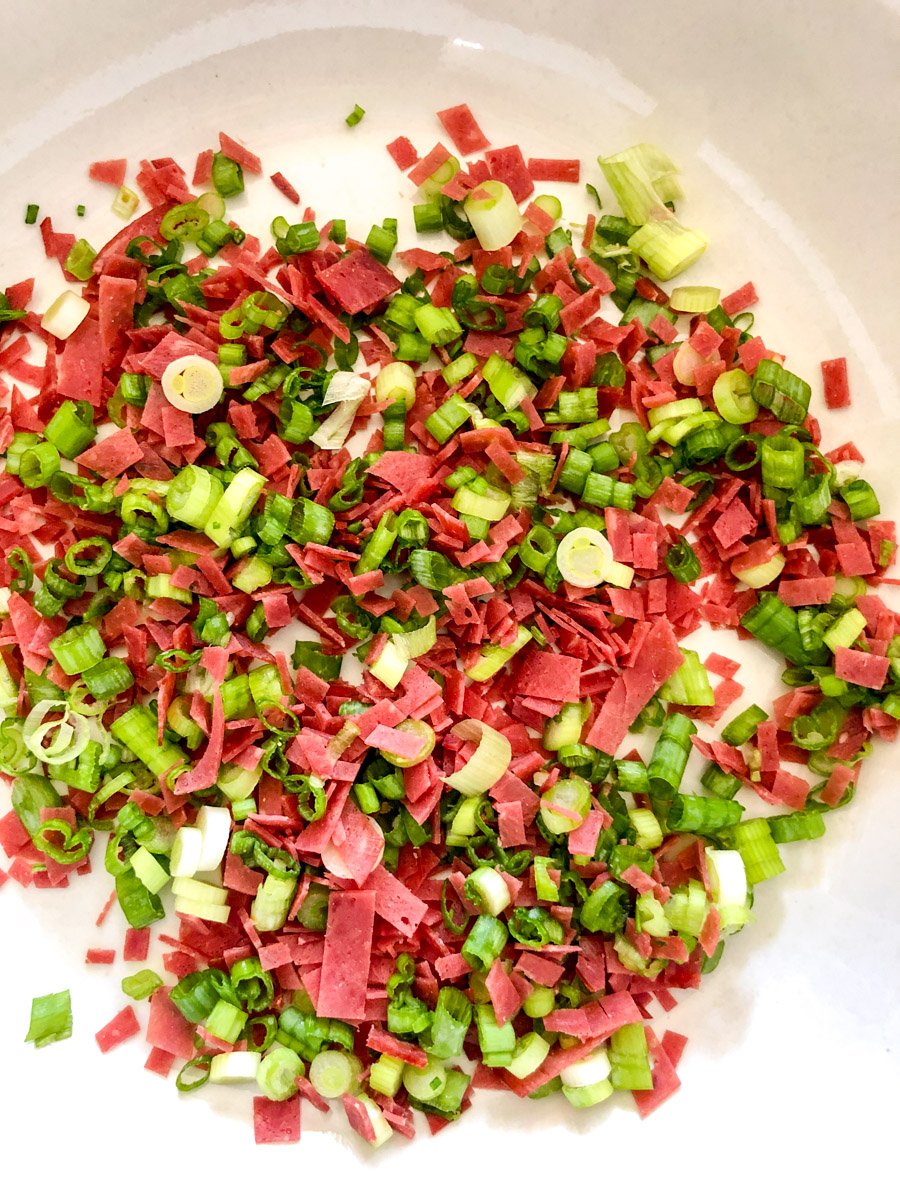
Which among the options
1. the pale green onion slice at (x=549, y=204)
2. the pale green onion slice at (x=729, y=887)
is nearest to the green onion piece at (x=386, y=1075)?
the pale green onion slice at (x=729, y=887)

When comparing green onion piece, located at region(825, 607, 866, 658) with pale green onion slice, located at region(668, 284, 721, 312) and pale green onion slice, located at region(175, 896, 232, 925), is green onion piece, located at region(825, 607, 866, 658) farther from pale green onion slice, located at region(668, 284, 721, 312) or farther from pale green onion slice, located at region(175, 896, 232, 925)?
pale green onion slice, located at region(175, 896, 232, 925)

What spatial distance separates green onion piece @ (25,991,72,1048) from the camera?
4.71 feet

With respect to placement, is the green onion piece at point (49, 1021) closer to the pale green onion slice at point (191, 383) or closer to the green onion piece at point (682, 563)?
the pale green onion slice at point (191, 383)

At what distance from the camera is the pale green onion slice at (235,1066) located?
4.54 ft

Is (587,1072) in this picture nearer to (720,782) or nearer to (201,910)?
(720,782)

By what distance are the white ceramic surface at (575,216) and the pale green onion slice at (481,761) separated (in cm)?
49

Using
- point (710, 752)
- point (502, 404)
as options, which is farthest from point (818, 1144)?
Result: point (502, 404)

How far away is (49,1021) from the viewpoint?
1.44 m

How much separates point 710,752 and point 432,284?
907 mm

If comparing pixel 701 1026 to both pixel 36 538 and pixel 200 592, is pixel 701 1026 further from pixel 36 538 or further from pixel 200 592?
pixel 36 538

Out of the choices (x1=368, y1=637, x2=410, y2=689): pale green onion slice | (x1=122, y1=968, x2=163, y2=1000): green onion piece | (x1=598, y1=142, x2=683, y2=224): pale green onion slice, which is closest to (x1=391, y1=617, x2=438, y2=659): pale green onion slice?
(x1=368, y1=637, x2=410, y2=689): pale green onion slice

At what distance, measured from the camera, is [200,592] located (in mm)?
1429

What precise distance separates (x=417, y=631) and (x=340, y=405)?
1.27 ft

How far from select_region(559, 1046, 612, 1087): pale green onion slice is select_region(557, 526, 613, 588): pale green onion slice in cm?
73
